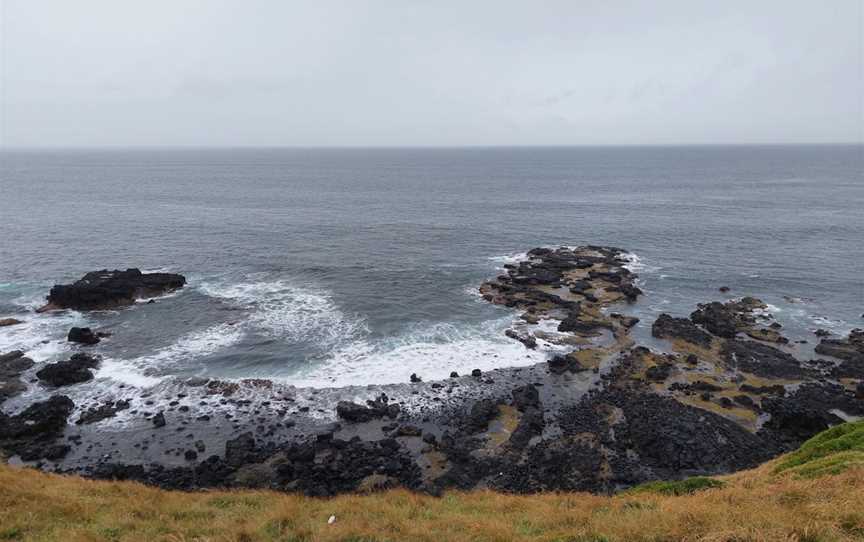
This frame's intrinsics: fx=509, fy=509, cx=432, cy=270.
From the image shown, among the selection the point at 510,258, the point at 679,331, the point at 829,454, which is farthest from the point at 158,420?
the point at 510,258

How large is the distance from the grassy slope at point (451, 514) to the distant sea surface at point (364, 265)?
22247 millimetres

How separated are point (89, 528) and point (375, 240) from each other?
7337cm

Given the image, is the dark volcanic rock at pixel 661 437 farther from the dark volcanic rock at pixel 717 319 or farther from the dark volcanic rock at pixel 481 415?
the dark volcanic rock at pixel 717 319

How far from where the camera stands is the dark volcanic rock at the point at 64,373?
40.2m

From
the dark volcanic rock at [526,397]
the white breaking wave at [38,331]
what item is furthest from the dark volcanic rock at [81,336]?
the dark volcanic rock at [526,397]

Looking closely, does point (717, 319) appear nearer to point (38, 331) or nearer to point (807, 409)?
point (807, 409)

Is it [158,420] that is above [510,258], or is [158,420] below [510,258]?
below

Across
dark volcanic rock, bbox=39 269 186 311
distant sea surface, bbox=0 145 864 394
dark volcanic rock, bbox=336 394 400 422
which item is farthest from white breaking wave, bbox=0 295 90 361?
dark volcanic rock, bbox=336 394 400 422

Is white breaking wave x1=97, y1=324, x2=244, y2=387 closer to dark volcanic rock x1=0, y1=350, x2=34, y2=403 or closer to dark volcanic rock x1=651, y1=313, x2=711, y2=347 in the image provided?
dark volcanic rock x1=0, y1=350, x2=34, y2=403

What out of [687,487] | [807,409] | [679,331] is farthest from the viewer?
[679,331]

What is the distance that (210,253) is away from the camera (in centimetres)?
7794

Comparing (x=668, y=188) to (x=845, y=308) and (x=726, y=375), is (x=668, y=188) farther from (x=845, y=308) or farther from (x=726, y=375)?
(x=726, y=375)

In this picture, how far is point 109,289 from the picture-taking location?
5691cm

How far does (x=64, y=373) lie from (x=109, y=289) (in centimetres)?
1881
